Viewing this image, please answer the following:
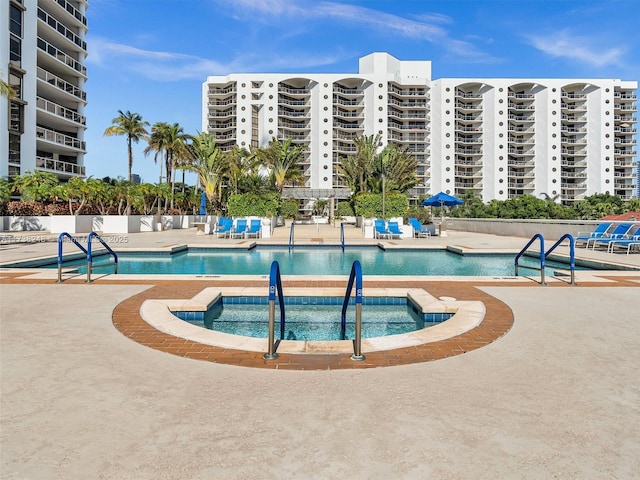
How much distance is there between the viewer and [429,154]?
233 ft

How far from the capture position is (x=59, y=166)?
118ft

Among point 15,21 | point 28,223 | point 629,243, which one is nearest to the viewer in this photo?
point 629,243

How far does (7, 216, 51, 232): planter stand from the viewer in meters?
26.3

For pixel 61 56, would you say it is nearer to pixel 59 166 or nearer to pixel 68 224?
pixel 59 166

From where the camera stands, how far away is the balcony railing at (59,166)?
109 ft

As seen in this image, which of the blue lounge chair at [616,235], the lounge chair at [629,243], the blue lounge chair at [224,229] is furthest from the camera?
the blue lounge chair at [224,229]

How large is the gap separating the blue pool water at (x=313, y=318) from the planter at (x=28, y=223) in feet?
86.7

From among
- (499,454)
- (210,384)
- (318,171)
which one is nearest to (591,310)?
(499,454)

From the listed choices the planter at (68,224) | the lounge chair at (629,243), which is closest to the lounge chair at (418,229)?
the lounge chair at (629,243)

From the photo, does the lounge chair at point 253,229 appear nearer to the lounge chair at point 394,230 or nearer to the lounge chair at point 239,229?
the lounge chair at point 239,229

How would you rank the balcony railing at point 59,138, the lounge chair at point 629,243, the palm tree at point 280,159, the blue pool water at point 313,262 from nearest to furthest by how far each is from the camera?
the blue pool water at point 313,262
the lounge chair at point 629,243
the balcony railing at point 59,138
the palm tree at point 280,159

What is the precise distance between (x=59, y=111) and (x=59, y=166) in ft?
15.8

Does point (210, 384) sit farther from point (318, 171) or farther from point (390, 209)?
point (318, 171)

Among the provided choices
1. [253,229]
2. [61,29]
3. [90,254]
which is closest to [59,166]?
[61,29]
